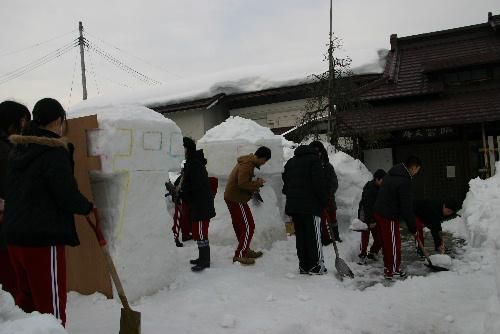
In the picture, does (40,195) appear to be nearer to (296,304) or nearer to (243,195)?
(296,304)

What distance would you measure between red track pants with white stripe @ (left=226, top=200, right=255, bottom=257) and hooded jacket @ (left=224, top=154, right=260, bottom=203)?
0.31 ft

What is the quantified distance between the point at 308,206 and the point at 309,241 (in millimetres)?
433

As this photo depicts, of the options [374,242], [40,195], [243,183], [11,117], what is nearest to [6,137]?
[11,117]

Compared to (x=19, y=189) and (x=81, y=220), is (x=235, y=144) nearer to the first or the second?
(x=81, y=220)

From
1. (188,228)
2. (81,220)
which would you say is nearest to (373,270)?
(188,228)

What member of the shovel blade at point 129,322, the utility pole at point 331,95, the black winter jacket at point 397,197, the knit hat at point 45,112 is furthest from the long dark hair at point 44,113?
the utility pole at point 331,95

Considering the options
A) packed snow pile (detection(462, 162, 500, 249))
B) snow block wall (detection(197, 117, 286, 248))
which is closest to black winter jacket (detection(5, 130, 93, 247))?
snow block wall (detection(197, 117, 286, 248))

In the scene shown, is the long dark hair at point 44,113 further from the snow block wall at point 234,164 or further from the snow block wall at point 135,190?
the snow block wall at point 234,164

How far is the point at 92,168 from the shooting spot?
4.03 m

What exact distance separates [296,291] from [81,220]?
7.57 ft

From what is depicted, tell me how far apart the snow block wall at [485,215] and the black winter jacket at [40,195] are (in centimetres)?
526

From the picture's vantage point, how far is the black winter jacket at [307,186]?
5414 millimetres

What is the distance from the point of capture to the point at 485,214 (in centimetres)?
755

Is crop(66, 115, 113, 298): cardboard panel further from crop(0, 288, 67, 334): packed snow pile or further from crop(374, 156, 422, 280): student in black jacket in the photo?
crop(374, 156, 422, 280): student in black jacket
